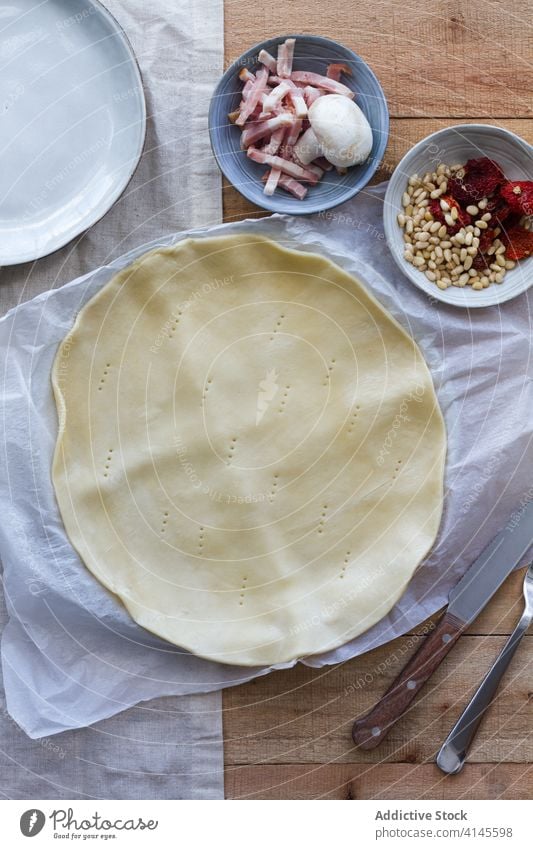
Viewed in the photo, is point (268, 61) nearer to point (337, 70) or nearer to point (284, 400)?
point (337, 70)

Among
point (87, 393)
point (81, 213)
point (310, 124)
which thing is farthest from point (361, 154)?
point (87, 393)

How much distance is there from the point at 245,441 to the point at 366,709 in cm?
45

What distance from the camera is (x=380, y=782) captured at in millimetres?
1002

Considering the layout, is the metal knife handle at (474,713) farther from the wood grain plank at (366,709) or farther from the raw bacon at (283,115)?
the raw bacon at (283,115)

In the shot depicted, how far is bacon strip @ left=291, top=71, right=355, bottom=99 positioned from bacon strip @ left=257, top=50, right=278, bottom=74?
0.03 meters

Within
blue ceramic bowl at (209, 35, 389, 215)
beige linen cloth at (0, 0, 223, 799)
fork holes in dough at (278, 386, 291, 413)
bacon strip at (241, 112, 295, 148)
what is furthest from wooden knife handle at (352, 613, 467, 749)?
bacon strip at (241, 112, 295, 148)

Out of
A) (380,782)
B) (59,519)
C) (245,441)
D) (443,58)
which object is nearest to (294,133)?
(443,58)

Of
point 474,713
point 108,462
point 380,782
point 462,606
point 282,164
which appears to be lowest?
point 380,782

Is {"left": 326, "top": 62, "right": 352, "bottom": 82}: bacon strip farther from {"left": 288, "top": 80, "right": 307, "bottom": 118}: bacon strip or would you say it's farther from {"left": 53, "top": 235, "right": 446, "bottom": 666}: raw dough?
{"left": 53, "top": 235, "right": 446, "bottom": 666}: raw dough

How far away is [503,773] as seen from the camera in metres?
1.00

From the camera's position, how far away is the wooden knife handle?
97 centimetres

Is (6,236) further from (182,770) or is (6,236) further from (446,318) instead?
(182,770)

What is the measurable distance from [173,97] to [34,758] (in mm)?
1037

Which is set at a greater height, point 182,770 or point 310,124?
point 310,124
